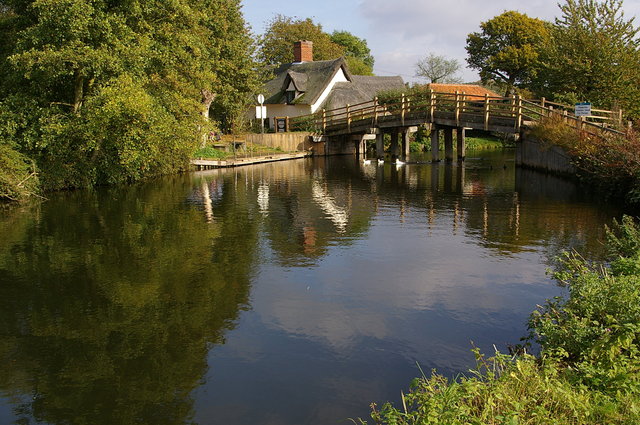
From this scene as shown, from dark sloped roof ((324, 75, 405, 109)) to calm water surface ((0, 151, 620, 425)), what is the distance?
33.7 meters

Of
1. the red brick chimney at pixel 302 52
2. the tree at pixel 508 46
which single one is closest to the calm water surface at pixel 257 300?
the red brick chimney at pixel 302 52

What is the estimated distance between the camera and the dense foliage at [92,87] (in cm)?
2145

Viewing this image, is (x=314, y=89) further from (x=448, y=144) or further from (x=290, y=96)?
(x=448, y=144)

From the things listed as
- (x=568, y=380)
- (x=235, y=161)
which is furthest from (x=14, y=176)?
(x=568, y=380)

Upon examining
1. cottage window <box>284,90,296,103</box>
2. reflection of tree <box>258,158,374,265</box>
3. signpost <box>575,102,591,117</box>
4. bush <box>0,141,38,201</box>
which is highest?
cottage window <box>284,90,296,103</box>

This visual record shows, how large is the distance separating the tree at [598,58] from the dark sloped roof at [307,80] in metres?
21.9

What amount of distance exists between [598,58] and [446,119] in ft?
30.1

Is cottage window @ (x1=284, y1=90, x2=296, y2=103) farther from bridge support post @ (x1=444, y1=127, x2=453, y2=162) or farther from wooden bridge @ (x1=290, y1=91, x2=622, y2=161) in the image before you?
bridge support post @ (x1=444, y1=127, x2=453, y2=162)

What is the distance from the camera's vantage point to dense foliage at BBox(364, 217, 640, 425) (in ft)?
16.9

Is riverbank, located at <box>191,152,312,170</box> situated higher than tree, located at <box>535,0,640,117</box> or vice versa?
tree, located at <box>535,0,640,117</box>

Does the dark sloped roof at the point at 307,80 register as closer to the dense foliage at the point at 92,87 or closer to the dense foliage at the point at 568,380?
the dense foliage at the point at 92,87

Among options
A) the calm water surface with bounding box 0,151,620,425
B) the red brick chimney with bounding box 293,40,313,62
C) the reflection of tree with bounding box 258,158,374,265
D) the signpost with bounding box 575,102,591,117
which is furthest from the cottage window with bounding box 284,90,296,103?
the calm water surface with bounding box 0,151,620,425

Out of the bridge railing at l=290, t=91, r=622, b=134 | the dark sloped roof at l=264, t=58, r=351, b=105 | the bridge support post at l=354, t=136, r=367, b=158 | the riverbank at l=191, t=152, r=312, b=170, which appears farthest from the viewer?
the dark sloped roof at l=264, t=58, r=351, b=105

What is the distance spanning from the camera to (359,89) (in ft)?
182
